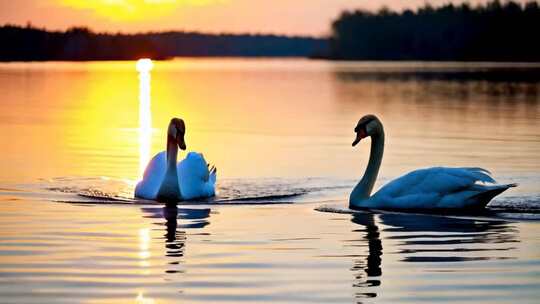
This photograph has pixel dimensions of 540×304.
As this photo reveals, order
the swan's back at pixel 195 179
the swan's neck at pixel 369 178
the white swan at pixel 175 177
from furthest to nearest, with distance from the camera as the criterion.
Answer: the swan's back at pixel 195 179, the white swan at pixel 175 177, the swan's neck at pixel 369 178

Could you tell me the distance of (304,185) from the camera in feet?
53.2

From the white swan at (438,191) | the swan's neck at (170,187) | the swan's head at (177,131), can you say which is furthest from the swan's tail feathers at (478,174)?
the swan's head at (177,131)

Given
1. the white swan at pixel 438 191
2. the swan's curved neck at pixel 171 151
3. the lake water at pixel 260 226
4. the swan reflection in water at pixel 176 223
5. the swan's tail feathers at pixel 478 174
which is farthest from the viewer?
the swan's curved neck at pixel 171 151

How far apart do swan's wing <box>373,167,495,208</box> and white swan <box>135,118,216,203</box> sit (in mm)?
2563

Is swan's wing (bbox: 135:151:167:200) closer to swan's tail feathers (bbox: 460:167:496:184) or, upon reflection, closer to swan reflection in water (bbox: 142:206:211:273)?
swan reflection in water (bbox: 142:206:211:273)

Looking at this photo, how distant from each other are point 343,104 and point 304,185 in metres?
24.2

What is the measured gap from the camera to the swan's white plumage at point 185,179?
15.3 meters

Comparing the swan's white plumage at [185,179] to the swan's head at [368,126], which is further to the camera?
the swan's white plumage at [185,179]

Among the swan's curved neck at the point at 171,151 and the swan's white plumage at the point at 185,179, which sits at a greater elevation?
the swan's curved neck at the point at 171,151

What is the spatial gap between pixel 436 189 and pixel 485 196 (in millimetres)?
508

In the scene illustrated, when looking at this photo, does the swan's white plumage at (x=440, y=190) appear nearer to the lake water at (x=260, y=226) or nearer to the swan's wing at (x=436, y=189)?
the swan's wing at (x=436, y=189)

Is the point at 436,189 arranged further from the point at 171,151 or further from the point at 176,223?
the point at 171,151

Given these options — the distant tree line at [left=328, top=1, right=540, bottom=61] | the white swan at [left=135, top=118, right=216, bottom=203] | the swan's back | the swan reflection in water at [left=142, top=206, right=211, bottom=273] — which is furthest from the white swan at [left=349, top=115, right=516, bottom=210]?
the distant tree line at [left=328, top=1, right=540, bottom=61]

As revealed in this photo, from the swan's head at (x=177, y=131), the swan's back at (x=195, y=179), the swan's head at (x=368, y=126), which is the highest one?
the swan's head at (x=368, y=126)
